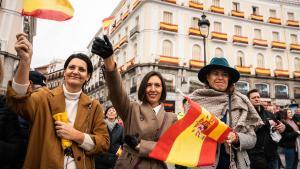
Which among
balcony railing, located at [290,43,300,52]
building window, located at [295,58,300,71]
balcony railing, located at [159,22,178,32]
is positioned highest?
balcony railing, located at [159,22,178,32]

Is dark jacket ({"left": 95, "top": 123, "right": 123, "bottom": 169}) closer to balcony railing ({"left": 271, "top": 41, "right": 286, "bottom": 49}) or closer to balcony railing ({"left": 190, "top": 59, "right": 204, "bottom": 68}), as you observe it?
balcony railing ({"left": 190, "top": 59, "right": 204, "bottom": 68})

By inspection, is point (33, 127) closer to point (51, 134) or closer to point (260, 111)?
point (51, 134)

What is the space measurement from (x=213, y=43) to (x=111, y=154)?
2165 centimetres

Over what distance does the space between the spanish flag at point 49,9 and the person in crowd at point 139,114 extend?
0.96 metres

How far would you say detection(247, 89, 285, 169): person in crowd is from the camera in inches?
158

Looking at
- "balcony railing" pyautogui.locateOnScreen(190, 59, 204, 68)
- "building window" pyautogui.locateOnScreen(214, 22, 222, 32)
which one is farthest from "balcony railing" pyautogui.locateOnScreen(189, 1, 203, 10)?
"balcony railing" pyautogui.locateOnScreen(190, 59, 204, 68)

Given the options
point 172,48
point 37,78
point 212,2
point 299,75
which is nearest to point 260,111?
point 37,78

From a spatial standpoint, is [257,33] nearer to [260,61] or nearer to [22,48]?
[260,61]

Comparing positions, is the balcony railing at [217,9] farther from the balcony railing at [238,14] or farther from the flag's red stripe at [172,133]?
the flag's red stripe at [172,133]

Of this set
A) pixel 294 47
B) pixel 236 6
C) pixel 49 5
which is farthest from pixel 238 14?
pixel 49 5

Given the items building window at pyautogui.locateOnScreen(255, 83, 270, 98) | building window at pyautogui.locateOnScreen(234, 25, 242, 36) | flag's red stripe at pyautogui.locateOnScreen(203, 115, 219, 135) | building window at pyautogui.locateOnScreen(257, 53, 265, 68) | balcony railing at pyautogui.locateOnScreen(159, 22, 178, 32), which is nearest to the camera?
flag's red stripe at pyautogui.locateOnScreen(203, 115, 219, 135)

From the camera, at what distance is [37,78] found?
125 inches

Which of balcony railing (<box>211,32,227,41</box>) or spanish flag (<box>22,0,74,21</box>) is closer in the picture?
spanish flag (<box>22,0,74,21</box>)

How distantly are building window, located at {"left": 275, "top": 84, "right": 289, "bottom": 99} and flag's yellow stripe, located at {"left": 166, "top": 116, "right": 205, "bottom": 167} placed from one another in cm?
2631
